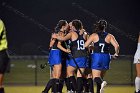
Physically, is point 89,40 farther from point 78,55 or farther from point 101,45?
point 78,55

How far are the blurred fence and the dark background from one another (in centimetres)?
117

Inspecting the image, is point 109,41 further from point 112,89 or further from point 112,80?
point 112,80

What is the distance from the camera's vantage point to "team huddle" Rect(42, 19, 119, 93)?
1008 centimetres

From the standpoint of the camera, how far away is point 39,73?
19203mm

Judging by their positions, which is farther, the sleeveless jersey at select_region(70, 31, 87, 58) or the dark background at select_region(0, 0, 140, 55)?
the dark background at select_region(0, 0, 140, 55)

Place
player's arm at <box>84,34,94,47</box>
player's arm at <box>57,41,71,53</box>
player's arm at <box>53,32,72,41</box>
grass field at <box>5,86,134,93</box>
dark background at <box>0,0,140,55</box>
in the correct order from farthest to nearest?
dark background at <box>0,0,140,55</box> < grass field at <box>5,86,134,93</box> < player's arm at <box>53,32,72,41</box> < player's arm at <box>57,41,71,53</box> < player's arm at <box>84,34,94,47</box>

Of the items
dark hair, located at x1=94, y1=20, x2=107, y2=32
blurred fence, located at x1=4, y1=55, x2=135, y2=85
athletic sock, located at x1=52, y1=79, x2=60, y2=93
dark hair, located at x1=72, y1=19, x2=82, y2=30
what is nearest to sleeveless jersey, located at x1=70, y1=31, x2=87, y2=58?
dark hair, located at x1=72, y1=19, x2=82, y2=30

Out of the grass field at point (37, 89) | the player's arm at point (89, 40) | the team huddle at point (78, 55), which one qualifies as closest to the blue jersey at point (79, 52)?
the team huddle at point (78, 55)

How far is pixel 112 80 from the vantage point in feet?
53.5

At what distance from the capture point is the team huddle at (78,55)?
1008cm

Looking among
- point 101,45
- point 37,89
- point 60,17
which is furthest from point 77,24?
point 60,17

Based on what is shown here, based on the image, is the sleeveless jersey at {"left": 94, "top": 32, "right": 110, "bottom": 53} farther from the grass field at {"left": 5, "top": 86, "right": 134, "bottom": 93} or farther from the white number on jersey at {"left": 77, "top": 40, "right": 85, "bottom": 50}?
the grass field at {"left": 5, "top": 86, "right": 134, "bottom": 93}

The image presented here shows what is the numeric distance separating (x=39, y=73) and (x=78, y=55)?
877cm

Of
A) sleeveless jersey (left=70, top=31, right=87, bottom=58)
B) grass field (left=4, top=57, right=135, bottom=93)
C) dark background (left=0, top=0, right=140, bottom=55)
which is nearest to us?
sleeveless jersey (left=70, top=31, right=87, bottom=58)
